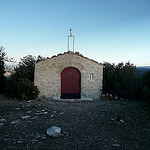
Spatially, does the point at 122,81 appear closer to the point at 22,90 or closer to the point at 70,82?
the point at 70,82

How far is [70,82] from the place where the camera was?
10797 millimetres

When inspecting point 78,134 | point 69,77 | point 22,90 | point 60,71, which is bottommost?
point 78,134

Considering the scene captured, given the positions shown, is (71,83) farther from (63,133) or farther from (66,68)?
(63,133)

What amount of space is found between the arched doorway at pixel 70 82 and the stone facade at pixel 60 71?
0.25 meters

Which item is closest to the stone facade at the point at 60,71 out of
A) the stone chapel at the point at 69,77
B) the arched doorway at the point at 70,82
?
the stone chapel at the point at 69,77

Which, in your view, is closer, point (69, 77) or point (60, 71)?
point (60, 71)

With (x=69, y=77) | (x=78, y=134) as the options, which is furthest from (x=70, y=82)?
(x=78, y=134)

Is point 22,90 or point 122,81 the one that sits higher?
point 122,81

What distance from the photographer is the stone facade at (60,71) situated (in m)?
10.6

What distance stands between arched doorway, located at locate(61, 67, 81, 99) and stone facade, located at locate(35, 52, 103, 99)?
248 millimetres

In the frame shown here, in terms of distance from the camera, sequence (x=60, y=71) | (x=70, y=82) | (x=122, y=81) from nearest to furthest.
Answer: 1. (x=60, y=71)
2. (x=70, y=82)
3. (x=122, y=81)

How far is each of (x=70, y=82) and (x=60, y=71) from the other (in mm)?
1156

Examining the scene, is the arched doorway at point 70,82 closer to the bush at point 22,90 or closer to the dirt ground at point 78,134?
the bush at point 22,90

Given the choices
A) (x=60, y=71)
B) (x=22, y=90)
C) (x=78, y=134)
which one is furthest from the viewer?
(x=60, y=71)
